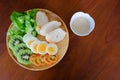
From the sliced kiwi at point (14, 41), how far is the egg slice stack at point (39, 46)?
0.02m

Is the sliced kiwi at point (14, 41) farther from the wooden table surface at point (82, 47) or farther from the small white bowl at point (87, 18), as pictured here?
the small white bowl at point (87, 18)

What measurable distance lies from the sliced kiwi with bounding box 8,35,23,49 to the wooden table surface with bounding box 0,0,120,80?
4cm

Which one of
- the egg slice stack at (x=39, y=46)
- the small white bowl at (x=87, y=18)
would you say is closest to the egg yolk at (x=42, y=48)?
the egg slice stack at (x=39, y=46)

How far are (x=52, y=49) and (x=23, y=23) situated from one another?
0.44 feet

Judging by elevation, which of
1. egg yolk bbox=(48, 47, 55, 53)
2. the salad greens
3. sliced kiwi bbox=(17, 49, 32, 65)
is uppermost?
the salad greens

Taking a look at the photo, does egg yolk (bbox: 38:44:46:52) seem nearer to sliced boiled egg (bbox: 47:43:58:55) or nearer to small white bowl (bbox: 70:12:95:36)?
sliced boiled egg (bbox: 47:43:58:55)

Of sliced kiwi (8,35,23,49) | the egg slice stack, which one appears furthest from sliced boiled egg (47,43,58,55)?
sliced kiwi (8,35,23,49)

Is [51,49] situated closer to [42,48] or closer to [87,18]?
[42,48]

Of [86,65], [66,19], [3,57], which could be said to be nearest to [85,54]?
[86,65]

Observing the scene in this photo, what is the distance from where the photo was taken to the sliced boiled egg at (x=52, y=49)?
2.50 ft

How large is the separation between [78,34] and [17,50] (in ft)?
0.73

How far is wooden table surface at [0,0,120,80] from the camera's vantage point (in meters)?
0.78

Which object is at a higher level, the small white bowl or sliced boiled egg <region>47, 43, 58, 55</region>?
the small white bowl

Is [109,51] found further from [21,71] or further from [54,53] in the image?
[21,71]
